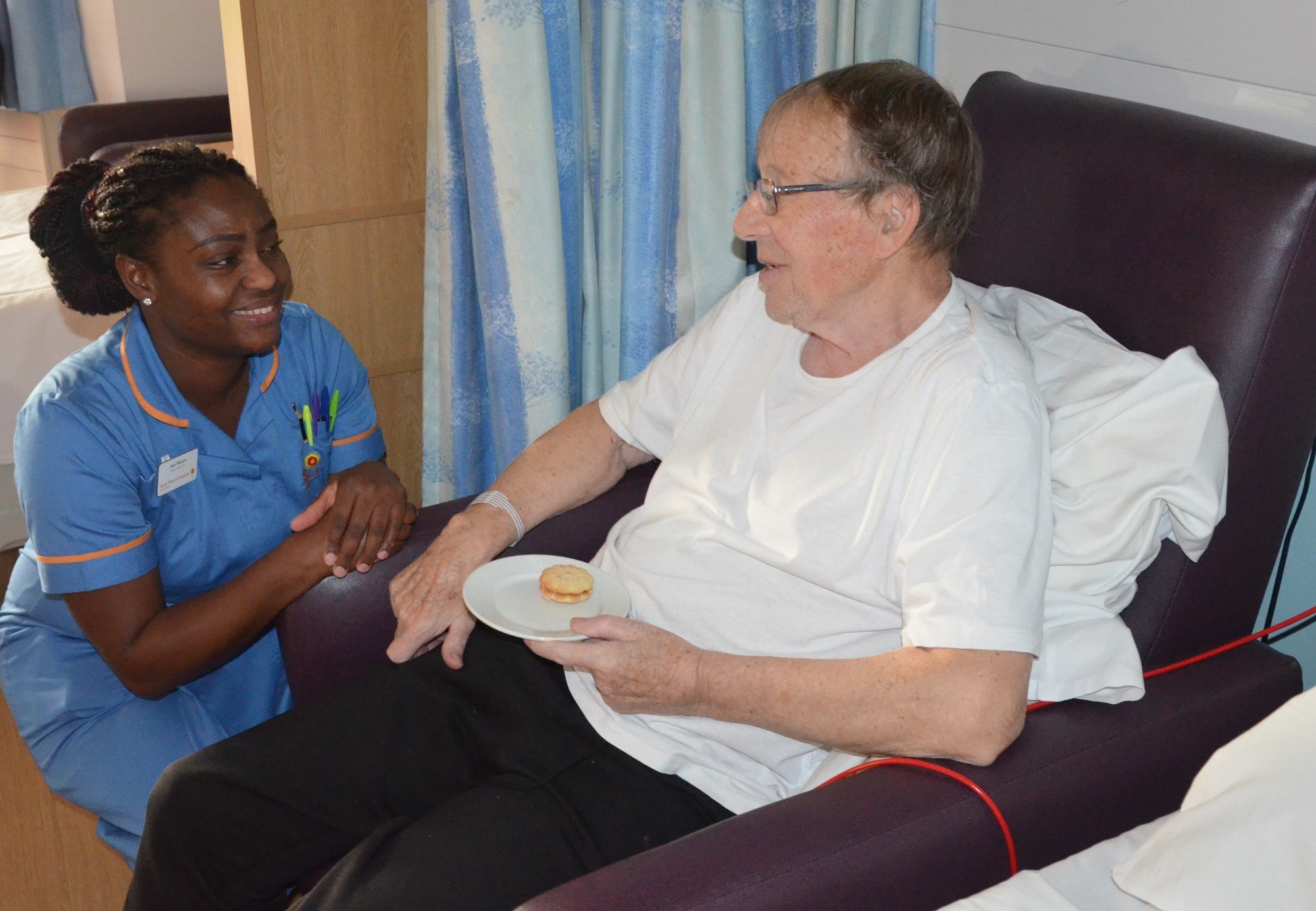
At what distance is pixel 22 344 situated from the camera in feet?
9.38

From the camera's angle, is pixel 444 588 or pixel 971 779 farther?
pixel 444 588

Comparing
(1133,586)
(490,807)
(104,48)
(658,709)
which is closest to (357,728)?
(490,807)

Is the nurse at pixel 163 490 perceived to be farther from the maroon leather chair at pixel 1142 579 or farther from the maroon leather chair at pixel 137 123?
the maroon leather chair at pixel 137 123

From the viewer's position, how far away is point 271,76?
2203mm

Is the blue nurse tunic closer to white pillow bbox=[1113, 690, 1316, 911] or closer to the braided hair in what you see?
the braided hair

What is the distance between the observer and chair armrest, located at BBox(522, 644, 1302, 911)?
109cm

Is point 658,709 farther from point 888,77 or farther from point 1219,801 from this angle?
point 888,77

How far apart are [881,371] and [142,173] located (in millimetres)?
973

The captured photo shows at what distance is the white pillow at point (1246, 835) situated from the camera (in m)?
1.02

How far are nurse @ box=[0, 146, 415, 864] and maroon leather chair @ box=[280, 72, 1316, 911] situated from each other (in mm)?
115

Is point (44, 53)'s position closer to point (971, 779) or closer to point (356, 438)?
point (356, 438)

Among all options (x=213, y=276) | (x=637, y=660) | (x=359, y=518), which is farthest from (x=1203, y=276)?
(x=213, y=276)

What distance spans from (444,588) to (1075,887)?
34.1 inches

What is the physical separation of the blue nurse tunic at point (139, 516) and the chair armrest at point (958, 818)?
84 centimetres
